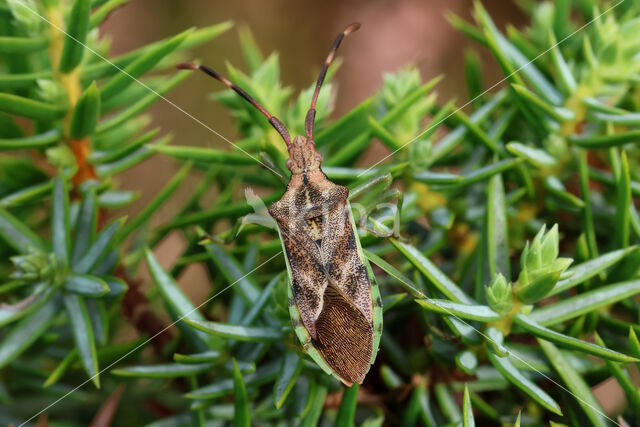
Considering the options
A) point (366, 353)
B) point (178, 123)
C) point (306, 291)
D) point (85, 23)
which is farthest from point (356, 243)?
point (178, 123)

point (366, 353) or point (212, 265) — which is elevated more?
point (212, 265)

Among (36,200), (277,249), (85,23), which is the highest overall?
(85,23)

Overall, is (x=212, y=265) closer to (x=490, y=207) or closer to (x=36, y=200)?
(x=36, y=200)

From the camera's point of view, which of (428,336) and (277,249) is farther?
(277,249)

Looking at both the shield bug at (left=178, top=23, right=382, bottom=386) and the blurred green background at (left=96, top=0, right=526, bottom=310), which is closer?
the shield bug at (left=178, top=23, right=382, bottom=386)

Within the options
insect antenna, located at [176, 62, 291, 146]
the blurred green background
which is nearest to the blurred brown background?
the blurred green background

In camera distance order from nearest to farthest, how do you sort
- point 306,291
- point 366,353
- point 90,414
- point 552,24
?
point 366,353, point 306,291, point 90,414, point 552,24

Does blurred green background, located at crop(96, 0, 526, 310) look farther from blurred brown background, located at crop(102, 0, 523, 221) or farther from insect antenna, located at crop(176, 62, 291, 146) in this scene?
insect antenna, located at crop(176, 62, 291, 146)
